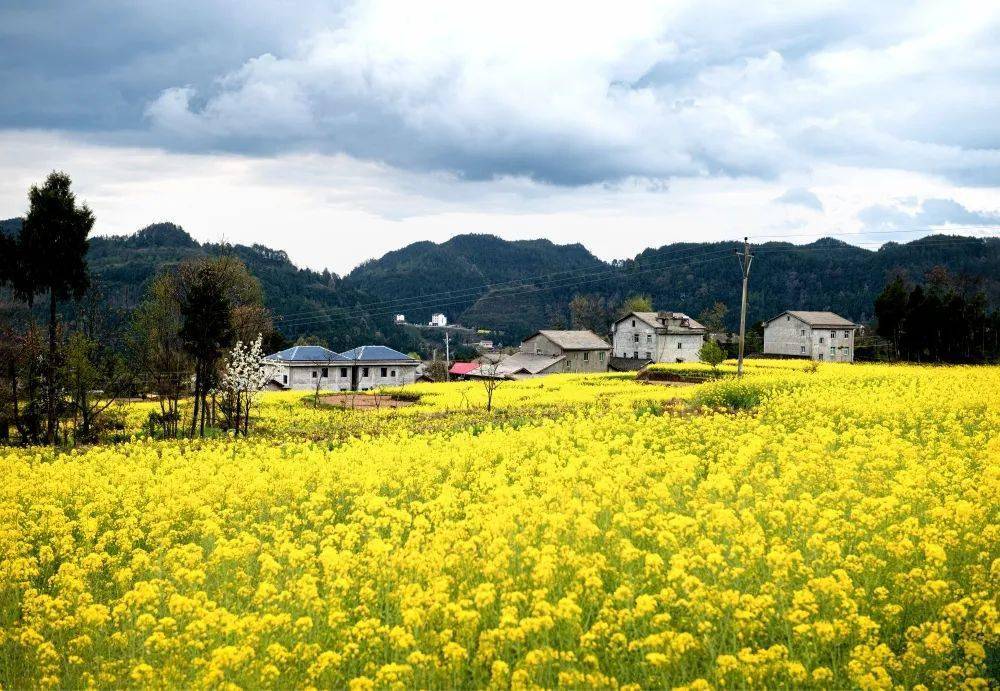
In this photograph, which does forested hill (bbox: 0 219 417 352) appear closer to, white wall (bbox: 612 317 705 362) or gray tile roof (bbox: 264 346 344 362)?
gray tile roof (bbox: 264 346 344 362)

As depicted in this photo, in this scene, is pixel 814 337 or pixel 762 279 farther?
pixel 762 279

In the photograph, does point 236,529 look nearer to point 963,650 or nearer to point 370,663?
point 370,663

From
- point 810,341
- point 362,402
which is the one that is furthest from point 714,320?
point 362,402

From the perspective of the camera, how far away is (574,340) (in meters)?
72.4

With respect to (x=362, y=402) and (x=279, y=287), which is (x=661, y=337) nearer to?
(x=362, y=402)

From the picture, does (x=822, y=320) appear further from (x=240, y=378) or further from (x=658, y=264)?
(x=658, y=264)

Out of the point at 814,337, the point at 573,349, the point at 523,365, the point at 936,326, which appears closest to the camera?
the point at 936,326

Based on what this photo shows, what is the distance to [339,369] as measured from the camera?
6431cm

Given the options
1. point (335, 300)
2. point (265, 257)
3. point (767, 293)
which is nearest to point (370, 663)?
point (335, 300)

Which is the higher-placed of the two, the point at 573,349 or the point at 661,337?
the point at 661,337

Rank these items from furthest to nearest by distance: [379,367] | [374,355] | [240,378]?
[379,367]
[374,355]
[240,378]

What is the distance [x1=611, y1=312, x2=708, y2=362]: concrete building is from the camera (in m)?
73.4

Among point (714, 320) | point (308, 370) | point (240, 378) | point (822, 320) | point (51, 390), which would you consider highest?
point (714, 320)

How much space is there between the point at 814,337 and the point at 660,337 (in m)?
14.7
